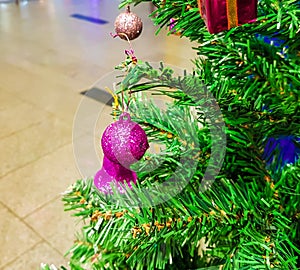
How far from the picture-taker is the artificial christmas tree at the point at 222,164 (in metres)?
0.39

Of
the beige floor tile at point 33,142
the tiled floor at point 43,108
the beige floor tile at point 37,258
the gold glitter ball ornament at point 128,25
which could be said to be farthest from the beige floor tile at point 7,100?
the gold glitter ball ornament at point 128,25

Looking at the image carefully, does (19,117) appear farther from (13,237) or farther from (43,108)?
(13,237)

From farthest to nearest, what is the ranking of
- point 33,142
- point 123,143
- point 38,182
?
point 33,142, point 38,182, point 123,143

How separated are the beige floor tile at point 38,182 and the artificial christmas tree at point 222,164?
3.34 ft

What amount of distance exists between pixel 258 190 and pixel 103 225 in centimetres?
17

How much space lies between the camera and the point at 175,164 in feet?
1.44

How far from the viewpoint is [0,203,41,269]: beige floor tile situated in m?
1.23

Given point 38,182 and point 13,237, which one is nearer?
point 13,237

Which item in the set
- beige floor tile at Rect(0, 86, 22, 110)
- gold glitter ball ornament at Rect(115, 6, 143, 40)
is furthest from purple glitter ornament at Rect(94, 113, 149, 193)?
beige floor tile at Rect(0, 86, 22, 110)

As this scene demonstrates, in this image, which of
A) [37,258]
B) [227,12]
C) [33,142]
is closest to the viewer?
[227,12]

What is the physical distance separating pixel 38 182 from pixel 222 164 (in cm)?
120

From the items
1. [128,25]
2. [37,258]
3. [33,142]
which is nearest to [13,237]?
[37,258]

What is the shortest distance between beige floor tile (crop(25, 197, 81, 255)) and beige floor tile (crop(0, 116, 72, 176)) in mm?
291

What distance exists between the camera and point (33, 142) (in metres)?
1.77
